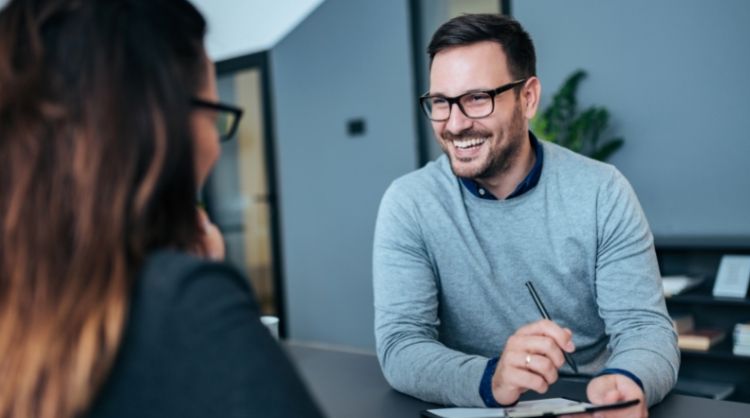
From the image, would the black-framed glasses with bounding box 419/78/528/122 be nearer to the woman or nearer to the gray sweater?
the gray sweater

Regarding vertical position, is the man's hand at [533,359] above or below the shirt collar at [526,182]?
below

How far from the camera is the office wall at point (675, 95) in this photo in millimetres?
2781

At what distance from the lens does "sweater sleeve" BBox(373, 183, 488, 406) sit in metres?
1.07

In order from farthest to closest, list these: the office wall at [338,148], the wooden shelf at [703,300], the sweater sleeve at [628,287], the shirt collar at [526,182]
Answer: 1. the office wall at [338,148]
2. the wooden shelf at [703,300]
3. the shirt collar at [526,182]
4. the sweater sleeve at [628,287]

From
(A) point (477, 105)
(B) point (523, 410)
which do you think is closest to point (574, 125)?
(A) point (477, 105)

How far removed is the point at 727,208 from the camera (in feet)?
9.24

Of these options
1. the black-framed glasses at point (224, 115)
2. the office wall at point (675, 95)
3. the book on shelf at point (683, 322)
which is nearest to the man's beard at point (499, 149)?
the black-framed glasses at point (224, 115)

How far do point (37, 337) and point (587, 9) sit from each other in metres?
3.09

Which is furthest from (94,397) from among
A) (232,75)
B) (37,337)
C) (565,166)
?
(232,75)

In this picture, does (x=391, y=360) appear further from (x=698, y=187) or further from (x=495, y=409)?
(x=698, y=187)

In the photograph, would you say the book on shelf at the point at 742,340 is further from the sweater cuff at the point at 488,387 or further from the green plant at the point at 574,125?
the sweater cuff at the point at 488,387

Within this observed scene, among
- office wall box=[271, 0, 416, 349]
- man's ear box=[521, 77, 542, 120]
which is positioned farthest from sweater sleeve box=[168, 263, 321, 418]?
office wall box=[271, 0, 416, 349]

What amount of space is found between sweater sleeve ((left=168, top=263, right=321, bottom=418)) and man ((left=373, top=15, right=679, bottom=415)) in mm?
631

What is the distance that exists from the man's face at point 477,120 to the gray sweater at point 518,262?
0.07 m
